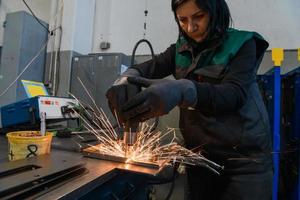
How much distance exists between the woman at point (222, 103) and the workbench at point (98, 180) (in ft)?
0.55

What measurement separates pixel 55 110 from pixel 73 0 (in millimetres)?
1358

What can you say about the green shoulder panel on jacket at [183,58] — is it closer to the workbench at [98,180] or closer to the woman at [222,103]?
the woman at [222,103]

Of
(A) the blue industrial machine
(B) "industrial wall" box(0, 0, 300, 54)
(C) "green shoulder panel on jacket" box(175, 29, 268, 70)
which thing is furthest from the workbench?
(B) "industrial wall" box(0, 0, 300, 54)

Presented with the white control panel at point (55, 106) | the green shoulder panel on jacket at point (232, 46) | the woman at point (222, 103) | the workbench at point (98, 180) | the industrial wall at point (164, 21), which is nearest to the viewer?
the workbench at point (98, 180)

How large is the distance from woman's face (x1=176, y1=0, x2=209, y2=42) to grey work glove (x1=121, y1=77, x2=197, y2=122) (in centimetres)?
32

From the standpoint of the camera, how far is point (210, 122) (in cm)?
83

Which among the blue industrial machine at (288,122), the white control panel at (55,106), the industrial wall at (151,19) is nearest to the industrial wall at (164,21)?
the industrial wall at (151,19)

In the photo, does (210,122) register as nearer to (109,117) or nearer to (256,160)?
(256,160)

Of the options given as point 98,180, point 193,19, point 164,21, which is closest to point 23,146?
point 98,180

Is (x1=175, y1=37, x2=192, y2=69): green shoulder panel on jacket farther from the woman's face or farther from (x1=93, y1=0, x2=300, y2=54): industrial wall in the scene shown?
(x1=93, y1=0, x2=300, y2=54): industrial wall

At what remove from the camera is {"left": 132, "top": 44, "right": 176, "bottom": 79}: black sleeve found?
3.43 ft

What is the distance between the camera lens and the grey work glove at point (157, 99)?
60 centimetres

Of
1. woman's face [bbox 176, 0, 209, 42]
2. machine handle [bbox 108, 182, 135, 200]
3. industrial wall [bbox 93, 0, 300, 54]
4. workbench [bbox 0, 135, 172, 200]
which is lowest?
machine handle [bbox 108, 182, 135, 200]

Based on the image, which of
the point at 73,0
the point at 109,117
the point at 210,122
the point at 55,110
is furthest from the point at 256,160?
the point at 73,0
